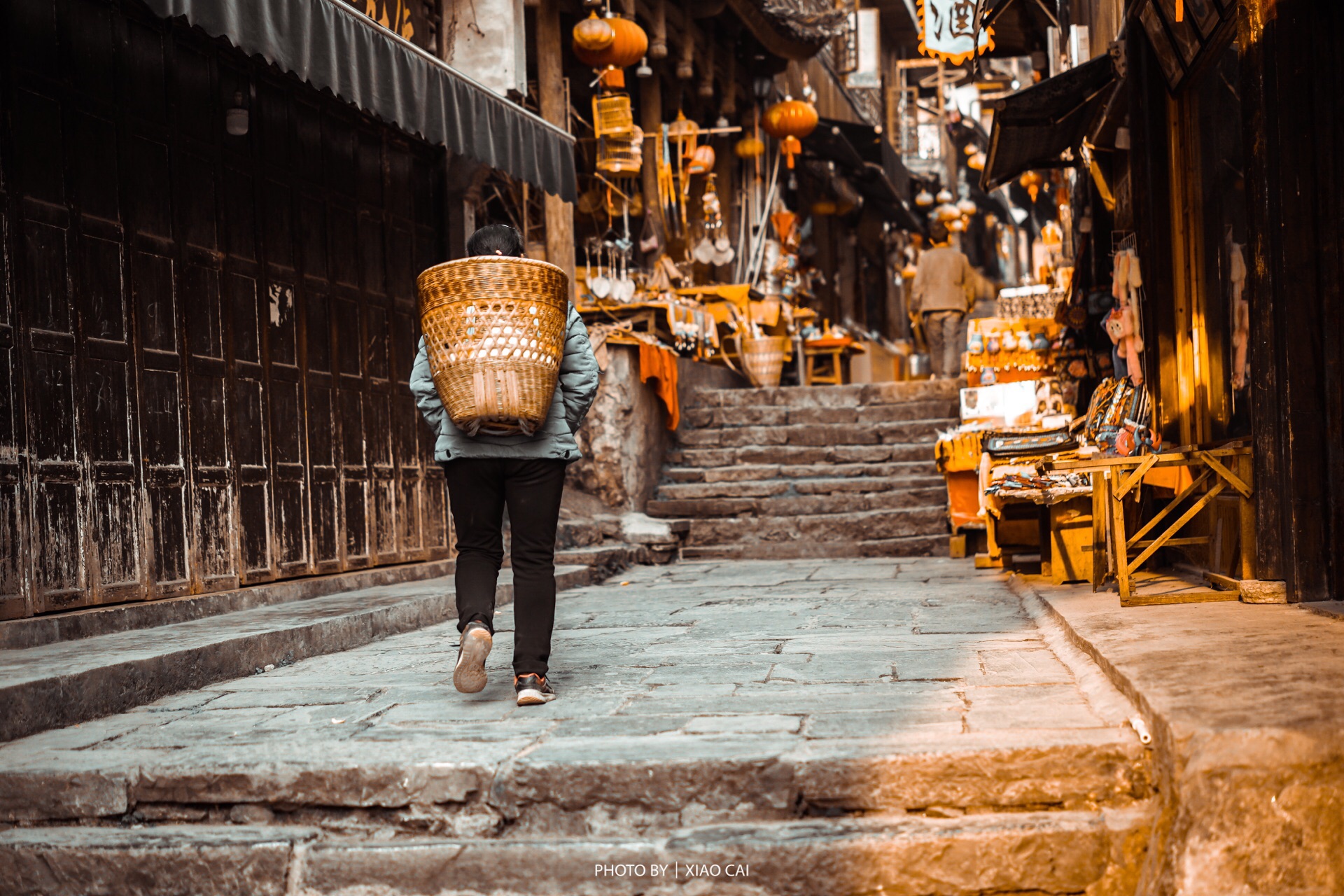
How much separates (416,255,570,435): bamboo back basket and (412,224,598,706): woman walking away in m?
0.19

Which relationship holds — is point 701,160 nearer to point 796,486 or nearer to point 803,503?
point 796,486

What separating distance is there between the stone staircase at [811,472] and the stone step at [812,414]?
11 millimetres

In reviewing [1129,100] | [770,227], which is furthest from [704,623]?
[770,227]

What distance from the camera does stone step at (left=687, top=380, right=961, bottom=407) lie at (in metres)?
13.2

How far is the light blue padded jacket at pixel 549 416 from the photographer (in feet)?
14.6

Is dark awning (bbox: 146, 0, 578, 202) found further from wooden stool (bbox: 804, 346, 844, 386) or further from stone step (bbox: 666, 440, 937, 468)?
wooden stool (bbox: 804, 346, 844, 386)

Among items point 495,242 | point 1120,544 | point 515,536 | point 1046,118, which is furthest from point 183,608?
point 1046,118

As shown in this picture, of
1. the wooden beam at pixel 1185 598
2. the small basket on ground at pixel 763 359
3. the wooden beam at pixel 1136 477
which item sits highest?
the small basket on ground at pixel 763 359

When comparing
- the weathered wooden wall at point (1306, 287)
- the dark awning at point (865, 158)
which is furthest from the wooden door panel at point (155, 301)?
the dark awning at point (865, 158)

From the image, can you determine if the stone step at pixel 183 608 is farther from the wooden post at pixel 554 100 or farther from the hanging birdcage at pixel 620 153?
the hanging birdcage at pixel 620 153

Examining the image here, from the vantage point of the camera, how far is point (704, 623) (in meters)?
6.48

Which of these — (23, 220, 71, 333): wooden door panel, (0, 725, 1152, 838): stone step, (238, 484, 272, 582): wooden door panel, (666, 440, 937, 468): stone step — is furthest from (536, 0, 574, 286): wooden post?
(0, 725, 1152, 838): stone step

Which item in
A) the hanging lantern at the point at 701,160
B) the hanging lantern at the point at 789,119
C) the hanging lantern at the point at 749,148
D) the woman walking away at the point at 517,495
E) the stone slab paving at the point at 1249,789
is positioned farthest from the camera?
the hanging lantern at the point at 749,148

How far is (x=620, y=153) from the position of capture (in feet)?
42.0
